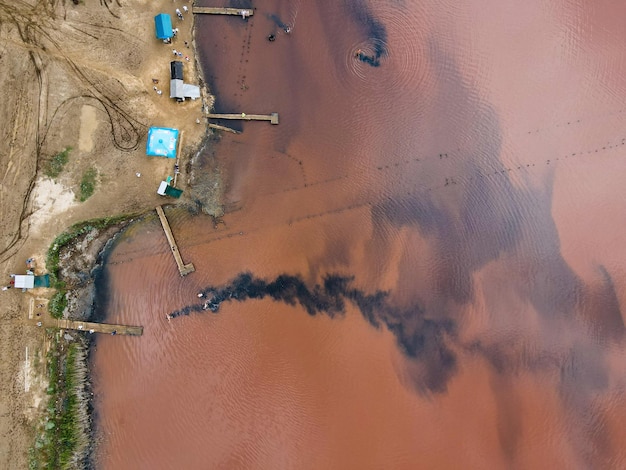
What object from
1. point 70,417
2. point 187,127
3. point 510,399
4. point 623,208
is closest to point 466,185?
point 623,208

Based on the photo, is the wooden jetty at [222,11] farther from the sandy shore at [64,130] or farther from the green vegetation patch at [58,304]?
the green vegetation patch at [58,304]

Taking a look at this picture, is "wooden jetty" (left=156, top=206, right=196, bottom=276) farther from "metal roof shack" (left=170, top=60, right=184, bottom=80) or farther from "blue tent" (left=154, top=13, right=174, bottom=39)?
"blue tent" (left=154, top=13, right=174, bottom=39)

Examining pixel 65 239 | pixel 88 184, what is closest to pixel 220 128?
Result: pixel 88 184

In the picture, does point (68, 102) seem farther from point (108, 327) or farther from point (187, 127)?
point (108, 327)

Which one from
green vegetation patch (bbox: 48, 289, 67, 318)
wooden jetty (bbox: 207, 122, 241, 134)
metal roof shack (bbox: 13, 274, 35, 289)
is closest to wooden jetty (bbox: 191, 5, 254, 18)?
wooden jetty (bbox: 207, 122, 241, 134)

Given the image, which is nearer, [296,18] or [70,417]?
[70,417]

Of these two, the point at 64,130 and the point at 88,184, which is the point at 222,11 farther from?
the point at 88,184
